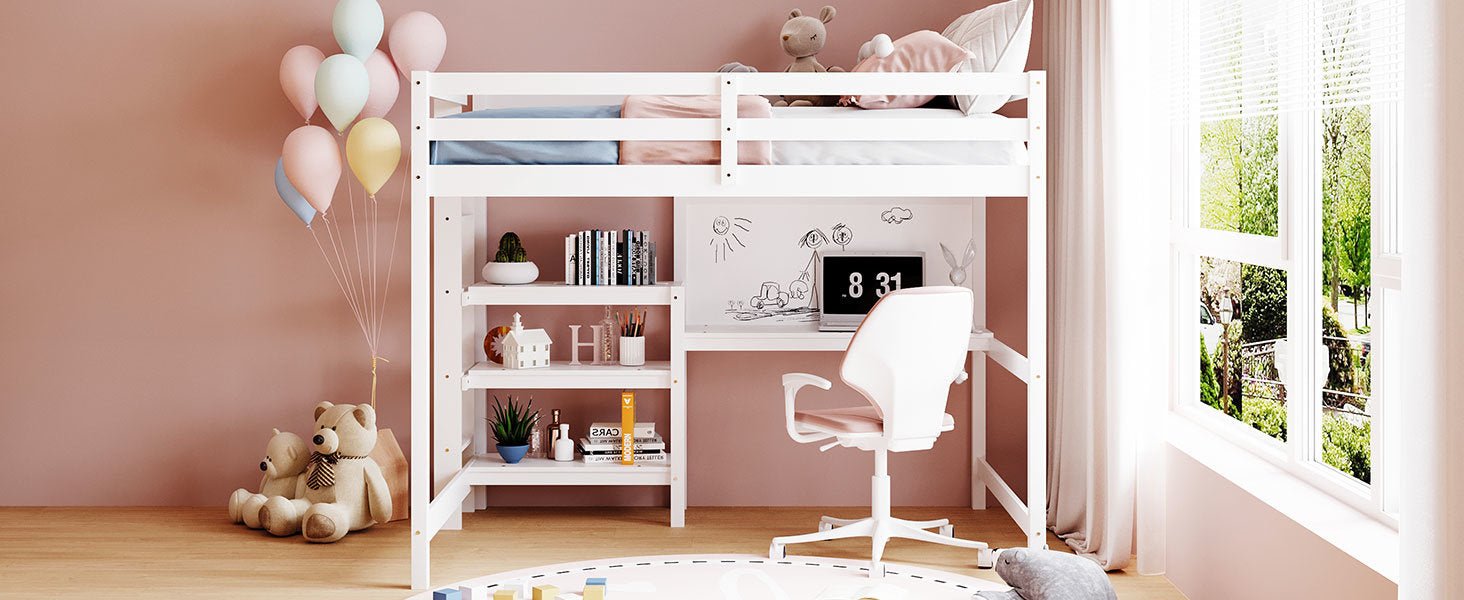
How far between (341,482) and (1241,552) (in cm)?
265

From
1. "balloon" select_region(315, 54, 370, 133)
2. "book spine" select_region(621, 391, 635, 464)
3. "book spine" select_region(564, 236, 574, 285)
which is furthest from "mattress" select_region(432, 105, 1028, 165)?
"book spine" select_region(621, 391, 635, 464)

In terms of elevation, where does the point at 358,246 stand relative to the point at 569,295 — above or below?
above

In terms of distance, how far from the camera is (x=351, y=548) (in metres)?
3.78

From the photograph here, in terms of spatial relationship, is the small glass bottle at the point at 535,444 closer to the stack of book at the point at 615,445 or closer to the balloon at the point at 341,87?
the stack of book at the point at 615,445

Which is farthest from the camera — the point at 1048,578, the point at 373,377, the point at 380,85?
the point at 373,377

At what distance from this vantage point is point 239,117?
4.25 metres

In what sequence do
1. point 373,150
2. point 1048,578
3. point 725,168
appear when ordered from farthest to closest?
1. point 373,150
2. point 725,168
3. point 1048,578

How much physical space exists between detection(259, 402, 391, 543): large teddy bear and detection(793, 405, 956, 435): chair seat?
4.70ft

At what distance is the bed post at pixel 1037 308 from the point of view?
3250 millimetres

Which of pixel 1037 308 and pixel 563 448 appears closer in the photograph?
pixel 1037 308

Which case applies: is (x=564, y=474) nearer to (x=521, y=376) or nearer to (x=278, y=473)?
(x=521, y=376)

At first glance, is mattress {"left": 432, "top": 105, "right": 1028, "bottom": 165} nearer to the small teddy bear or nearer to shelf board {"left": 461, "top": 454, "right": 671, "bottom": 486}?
the small teddy bear

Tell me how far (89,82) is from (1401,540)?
418cm

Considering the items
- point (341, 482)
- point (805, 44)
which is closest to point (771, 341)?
point (805, 44)
